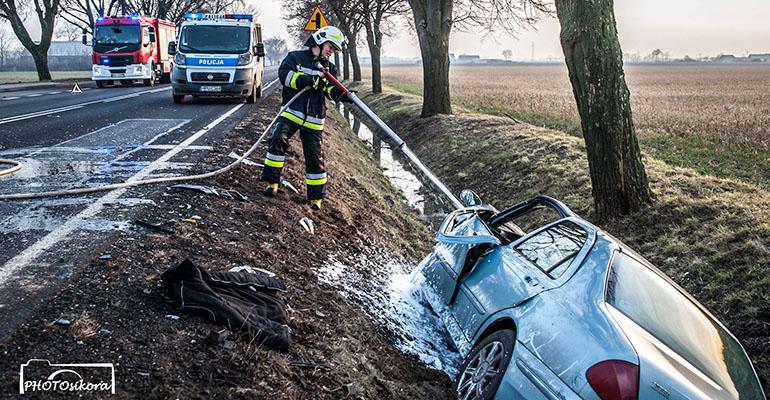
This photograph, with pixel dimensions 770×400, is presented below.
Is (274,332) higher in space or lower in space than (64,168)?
lower

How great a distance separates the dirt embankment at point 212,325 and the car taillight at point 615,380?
145 centimetres

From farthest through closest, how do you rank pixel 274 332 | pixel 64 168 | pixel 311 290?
pixel 64 168 → pixel 311 290 → pixel 274 332

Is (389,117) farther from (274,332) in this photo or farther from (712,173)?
(274,332)

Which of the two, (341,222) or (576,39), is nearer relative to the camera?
(341,222)

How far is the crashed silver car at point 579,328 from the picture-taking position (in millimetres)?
3062

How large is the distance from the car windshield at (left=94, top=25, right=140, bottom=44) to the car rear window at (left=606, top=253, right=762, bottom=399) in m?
27.9

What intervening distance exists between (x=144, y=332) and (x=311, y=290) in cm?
175

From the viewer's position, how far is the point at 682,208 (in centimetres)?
807

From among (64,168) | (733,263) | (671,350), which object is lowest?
(733,263)

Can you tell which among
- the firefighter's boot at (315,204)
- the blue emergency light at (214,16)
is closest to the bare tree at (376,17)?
the blue emergency light at (214,16)

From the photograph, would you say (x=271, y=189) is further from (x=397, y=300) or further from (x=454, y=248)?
(x=454, y=248)

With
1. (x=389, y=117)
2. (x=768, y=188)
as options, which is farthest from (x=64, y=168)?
(x=389, y=117)

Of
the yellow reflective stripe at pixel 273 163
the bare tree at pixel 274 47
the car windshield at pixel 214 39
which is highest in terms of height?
the bare tree at pixel 274 47

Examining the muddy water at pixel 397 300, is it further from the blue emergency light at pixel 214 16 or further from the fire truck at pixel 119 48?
the fire truck at pixel 119 48
